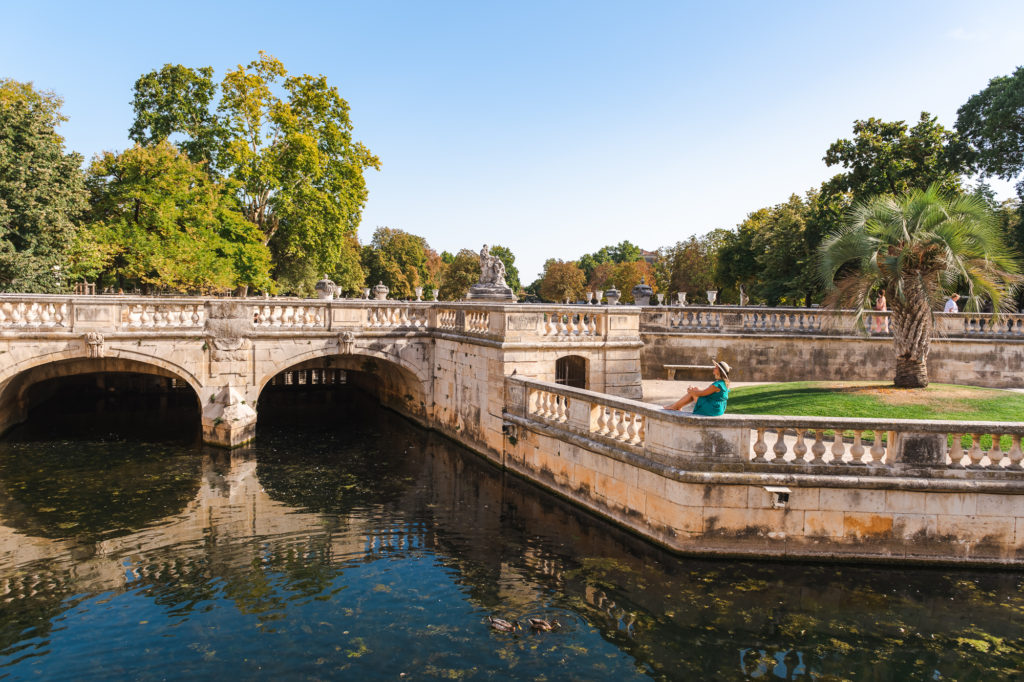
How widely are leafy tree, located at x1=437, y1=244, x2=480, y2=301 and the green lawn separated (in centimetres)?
5154

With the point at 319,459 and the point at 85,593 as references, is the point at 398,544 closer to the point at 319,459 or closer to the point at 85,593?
the point at 85,593

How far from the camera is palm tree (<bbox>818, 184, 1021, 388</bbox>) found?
12.8 meters

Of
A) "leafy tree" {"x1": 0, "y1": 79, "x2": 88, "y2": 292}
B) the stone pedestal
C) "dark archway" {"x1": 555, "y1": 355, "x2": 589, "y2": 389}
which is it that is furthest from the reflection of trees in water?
the stone pedestal

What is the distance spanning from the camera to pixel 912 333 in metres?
13.5

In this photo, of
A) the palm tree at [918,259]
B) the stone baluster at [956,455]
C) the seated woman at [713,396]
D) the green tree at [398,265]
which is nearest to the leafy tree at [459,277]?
the green tree at [398,265]

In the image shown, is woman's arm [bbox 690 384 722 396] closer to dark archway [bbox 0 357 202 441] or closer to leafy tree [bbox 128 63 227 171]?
dark archway [bbox 0 357 202 441]

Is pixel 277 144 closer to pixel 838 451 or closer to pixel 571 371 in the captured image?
pixel 571 371

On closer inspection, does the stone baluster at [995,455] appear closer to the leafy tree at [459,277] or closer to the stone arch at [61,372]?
the stone arch at [61,372]

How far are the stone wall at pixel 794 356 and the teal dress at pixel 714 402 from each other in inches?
405

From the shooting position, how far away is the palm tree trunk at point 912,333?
43.8 ft

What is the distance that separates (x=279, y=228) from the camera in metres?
33.1

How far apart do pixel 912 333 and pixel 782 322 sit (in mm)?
6132

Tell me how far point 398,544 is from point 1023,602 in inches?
338

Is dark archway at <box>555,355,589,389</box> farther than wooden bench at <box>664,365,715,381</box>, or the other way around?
wooden bench at <box>664,365,715,381</box>
